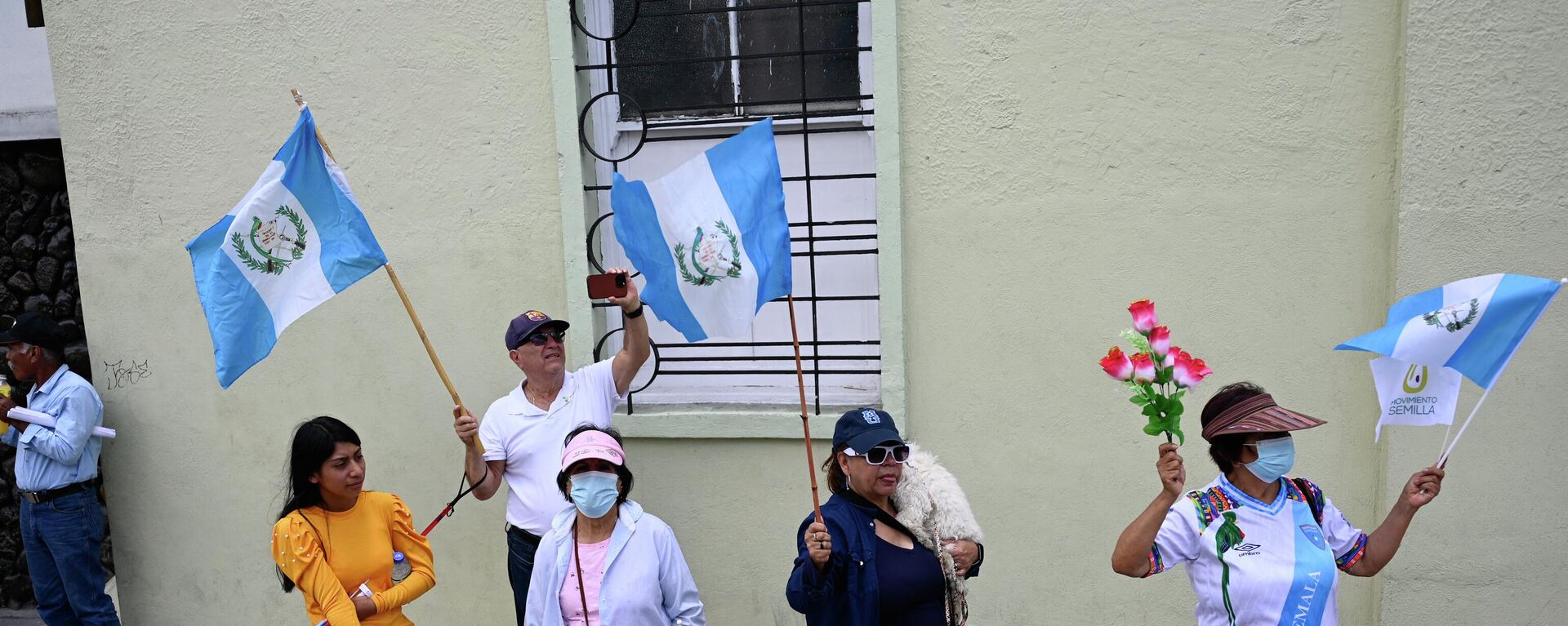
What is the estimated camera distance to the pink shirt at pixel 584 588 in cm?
354

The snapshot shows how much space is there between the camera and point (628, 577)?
3557 mm

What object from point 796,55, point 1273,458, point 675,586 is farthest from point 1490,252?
point 675,586

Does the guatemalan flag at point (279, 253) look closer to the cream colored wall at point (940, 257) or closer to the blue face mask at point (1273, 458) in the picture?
the cream colored wall at point (940, 257)

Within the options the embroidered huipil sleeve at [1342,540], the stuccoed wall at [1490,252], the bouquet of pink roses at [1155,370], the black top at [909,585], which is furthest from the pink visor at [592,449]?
the stuccoed wall at [1490,252]

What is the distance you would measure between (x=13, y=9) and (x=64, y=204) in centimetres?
131

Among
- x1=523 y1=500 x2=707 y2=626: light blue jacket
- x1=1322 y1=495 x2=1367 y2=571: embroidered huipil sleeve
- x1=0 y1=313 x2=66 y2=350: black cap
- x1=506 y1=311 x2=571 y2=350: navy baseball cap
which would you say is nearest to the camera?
x1=1322 y1=495 x2=1367 y2=571: embroidered huipil sleeve

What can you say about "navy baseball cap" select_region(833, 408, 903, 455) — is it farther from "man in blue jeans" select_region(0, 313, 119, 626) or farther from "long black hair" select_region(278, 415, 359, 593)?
"man in blue jeans" select_region(0, 313, 119, 626)

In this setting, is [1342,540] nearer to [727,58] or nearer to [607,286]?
[607,286]

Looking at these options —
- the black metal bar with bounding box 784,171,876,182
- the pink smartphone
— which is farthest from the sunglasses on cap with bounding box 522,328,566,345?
→ the black metal bar with bounding box 784,171,876,182

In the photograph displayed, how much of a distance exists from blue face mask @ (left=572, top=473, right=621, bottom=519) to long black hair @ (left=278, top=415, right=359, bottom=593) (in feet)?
2.87

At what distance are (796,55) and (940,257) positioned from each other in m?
1.06

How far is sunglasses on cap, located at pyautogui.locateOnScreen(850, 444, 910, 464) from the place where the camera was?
128 inches

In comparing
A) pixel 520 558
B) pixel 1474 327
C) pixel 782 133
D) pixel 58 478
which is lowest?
pixel 520 558

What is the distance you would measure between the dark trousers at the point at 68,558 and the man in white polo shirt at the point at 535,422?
251 cm
